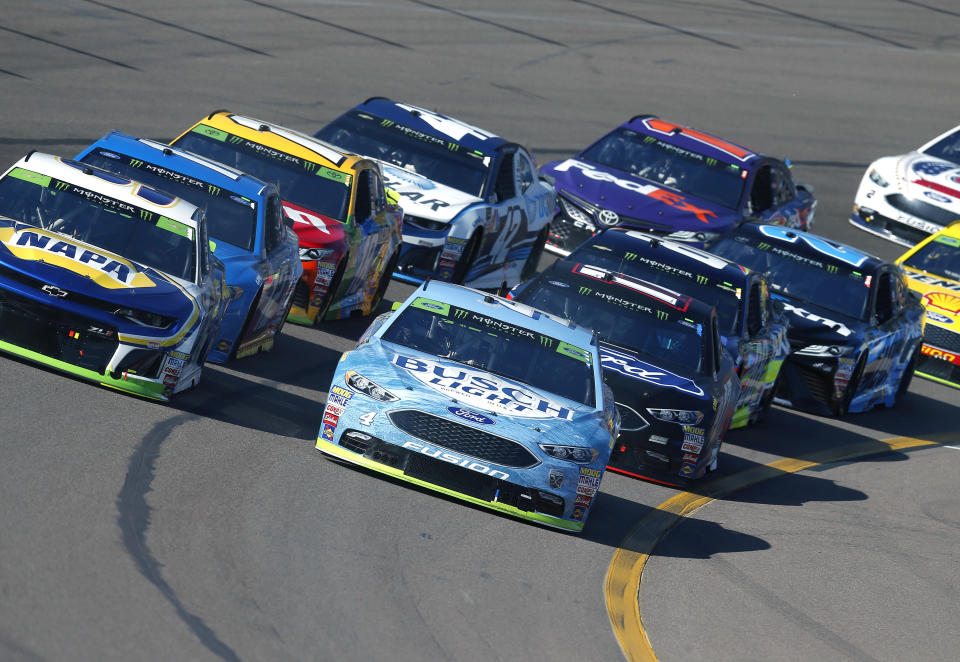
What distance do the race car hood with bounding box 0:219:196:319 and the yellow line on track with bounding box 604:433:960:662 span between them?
3.51 m

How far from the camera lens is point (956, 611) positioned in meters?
10.6

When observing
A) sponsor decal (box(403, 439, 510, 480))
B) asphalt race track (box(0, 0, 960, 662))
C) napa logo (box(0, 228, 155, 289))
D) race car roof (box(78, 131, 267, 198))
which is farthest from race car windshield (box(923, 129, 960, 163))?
napa logo (box(0, 228, 155, 289))

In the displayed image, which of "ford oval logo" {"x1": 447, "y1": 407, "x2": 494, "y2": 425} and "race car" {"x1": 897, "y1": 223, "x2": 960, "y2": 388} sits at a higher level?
"ford oval logo" {"x1": 447, "y1": 407, "x2": 494, "y2": 425}

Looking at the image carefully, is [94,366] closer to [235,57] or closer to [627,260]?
[627,260]

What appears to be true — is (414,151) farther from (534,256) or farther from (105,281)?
(105,281)

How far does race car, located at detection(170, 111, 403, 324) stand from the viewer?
49.4 feet

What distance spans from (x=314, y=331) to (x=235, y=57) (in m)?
14.3

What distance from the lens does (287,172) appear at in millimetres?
15688

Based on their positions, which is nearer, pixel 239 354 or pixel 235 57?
pixel 239 354

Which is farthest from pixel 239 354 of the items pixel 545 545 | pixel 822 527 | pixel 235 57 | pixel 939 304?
pixel 235 57

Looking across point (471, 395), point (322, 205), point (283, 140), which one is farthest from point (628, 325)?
point (283, 140)

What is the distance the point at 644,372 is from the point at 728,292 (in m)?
2.86

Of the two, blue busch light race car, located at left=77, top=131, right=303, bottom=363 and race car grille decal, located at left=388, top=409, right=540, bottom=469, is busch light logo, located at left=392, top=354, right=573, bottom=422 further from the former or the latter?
blue busch light race car, located at left=77, top=131, right=303, bottom=363

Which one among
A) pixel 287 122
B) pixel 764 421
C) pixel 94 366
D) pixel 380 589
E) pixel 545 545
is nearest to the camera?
pixel 380 589
